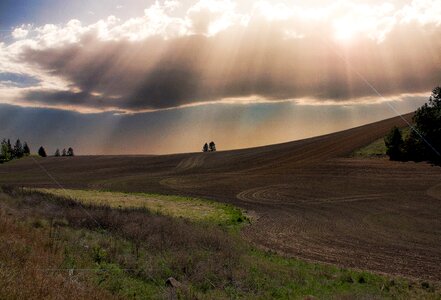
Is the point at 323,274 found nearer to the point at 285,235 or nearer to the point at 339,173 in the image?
the point at 285,235

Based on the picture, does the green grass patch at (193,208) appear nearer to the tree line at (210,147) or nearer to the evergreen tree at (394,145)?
the evergreen tree at (394,145)

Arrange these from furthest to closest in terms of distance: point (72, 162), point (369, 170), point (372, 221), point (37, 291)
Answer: point (72, 162) → point (369, 170) → point (372, 221) → point (37, 291)

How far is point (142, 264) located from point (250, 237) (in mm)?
14606

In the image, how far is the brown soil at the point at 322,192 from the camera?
24500 millimetres

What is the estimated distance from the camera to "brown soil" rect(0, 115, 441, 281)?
2450cm

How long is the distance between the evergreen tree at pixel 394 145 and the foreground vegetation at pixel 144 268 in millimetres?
49175

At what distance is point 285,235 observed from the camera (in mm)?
28562

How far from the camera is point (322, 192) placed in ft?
167

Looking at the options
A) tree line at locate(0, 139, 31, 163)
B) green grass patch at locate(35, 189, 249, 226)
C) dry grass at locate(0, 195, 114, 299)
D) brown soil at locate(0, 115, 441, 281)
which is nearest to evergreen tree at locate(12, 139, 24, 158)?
tree line at locate(0, 139, 31, 163)

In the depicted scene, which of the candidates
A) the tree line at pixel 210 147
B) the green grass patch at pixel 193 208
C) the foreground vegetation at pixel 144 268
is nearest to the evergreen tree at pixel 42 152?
the tree line at pixel 210 147

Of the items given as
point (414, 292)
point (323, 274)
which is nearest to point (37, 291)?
point (323, 274)

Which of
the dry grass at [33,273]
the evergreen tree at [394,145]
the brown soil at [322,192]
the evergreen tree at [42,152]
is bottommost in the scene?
the brown soil at [322,192]

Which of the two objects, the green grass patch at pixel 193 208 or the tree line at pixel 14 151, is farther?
the tree line at pixel 14 151

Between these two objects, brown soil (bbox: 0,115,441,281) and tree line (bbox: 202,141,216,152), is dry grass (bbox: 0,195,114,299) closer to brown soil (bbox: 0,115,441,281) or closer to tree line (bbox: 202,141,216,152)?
brown soil (bbox: 0,115,441,281)
